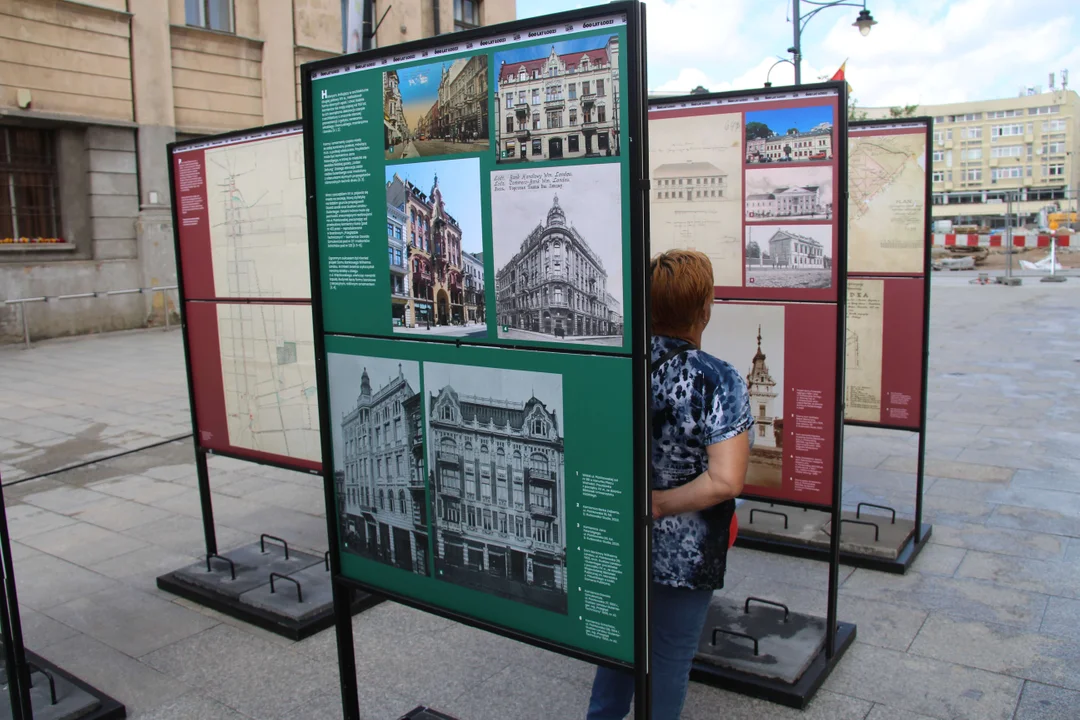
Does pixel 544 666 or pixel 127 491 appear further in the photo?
pixel 127 491

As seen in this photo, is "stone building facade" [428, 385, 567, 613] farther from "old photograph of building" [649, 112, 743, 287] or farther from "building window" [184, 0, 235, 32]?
"building window" [184, 0, 235, 32]

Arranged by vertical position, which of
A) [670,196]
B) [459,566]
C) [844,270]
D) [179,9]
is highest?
[179,9]

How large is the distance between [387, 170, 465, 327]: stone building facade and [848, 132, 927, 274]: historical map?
3502mm

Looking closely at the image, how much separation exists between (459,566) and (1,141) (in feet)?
52.1

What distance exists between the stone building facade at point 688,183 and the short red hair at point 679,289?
5.82 ft

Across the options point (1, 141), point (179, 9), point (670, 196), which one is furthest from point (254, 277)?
point (179, 9)

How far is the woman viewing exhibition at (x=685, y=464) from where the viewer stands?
259 cm

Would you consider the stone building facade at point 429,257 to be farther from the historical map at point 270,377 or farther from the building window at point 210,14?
the building window at point 210,14

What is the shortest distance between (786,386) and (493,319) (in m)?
2.22

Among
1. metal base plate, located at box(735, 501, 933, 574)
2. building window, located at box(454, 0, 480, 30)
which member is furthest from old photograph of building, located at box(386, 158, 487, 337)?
building window, located at box(454, 0, 480, 30)

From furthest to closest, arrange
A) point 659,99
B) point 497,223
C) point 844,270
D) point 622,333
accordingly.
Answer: point 659,99 < point 844,270 < point 497,223 < point 622,333

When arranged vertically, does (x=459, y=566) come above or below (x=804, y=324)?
below

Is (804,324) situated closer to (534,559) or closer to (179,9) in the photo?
(534,559)

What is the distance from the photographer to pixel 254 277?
4848 millimetres
